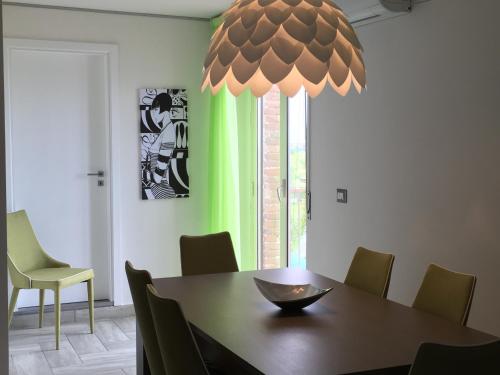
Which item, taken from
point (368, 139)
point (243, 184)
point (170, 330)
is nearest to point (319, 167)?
point (368, 139)

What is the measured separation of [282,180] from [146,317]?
9.64 ft

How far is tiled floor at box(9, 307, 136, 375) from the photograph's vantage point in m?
4.86

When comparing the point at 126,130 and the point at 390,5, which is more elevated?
the point at 390,5

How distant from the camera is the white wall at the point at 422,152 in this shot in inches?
150

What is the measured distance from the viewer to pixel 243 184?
20.7ft

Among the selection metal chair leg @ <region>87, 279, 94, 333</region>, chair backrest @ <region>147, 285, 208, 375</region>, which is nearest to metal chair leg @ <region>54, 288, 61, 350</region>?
metal chair leg @ <region>87, 279, 94, 333</region>

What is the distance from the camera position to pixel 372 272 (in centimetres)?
382

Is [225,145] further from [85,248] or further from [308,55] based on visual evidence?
[308,55]

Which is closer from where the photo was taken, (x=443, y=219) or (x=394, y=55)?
(x=443, y=219)

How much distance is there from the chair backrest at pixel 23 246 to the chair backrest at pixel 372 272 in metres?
2.77

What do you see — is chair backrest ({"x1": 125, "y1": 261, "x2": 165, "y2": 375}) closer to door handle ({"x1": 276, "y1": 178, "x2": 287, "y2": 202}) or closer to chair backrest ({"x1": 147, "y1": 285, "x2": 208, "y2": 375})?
chair backrest ({"x1": 147, "y1": 285, "x2": 208, "y2": 375})

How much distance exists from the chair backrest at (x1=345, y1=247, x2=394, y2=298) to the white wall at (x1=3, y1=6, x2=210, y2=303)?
2784mm

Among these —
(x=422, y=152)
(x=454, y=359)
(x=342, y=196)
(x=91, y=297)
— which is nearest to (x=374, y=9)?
(x=422, y=152)

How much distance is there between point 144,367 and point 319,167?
2180 millimetres
